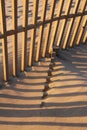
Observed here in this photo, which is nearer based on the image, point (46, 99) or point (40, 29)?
point (46, 99)

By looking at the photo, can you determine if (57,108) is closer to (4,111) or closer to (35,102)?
(35,102)

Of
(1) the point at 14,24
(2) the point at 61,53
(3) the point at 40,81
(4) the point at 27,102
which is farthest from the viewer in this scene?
(2) the point at 61,53

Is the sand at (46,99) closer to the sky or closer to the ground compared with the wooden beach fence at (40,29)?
closer to the ground

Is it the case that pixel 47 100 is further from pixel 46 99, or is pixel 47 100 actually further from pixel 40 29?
pixel 40 29

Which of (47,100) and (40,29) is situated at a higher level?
(40,29)

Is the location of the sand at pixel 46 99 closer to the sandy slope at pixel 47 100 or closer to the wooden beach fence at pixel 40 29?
the sandy slope at pixel 47 100

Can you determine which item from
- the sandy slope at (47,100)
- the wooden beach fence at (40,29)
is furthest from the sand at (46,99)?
the wooden beach fence at (40,29)

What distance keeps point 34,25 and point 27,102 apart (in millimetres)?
1093

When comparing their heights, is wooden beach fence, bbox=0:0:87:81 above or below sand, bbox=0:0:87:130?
above

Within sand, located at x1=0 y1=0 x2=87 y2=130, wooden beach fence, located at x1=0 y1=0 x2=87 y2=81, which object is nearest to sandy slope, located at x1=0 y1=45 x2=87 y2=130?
sand, located at x1=0 y1=0 x2=87 y2=130

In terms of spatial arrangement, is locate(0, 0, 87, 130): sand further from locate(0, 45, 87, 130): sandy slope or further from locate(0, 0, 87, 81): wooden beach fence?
locate(0, 0, 87, 81): wooden beach fence

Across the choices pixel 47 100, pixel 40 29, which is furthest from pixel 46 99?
pixel 40 29

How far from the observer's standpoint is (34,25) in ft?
13.2

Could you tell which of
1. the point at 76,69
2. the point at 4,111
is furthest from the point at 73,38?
the point at 4,111
